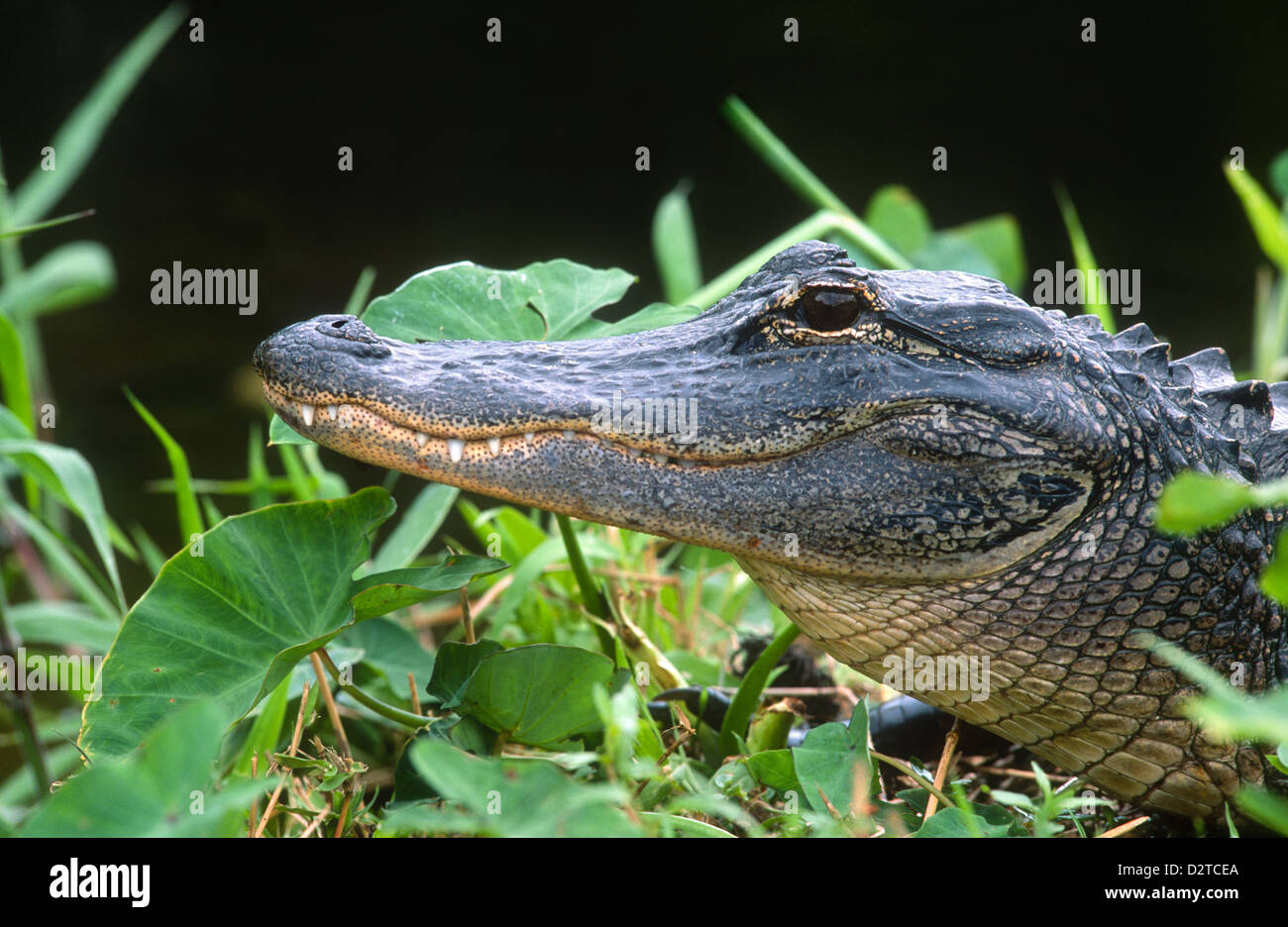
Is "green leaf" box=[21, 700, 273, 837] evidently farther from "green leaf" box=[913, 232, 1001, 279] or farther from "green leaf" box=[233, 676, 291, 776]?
"green leaf" box=[913, 232, 1001, 279]

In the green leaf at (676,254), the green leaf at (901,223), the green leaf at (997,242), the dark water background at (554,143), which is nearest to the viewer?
the green leaf at (676,254)

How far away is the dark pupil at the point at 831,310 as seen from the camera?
182cm

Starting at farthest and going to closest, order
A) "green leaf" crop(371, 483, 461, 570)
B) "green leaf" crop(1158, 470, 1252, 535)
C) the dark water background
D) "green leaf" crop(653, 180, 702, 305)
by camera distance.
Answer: the dark water background → "green leaf" crop(653, 180, 702, 305) → "green leaf" crop(371, 483, 461, 570) → "green leaf" crop(1158, 470, 1252, 535)

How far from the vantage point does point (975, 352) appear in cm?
179

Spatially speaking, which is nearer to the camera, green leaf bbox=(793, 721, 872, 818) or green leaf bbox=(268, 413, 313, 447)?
green leaf bbox=(793, 721, 872, 818)

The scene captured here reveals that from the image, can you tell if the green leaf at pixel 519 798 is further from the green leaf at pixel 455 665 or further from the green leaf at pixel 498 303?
the green leaf at pixel 498 303

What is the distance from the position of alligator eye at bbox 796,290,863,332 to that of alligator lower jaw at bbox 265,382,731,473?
1.51ft

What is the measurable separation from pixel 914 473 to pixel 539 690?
0.72 meters

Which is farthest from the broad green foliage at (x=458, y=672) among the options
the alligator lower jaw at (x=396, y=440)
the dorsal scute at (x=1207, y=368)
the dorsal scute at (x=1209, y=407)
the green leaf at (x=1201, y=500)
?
the dorsal scute at (x=1207, y=368)

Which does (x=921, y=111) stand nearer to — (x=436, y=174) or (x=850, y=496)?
(x=436, y=174)

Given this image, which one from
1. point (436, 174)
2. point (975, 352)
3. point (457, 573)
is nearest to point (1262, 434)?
point (975, 352)

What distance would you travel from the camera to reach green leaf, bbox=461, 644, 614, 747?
1724mm

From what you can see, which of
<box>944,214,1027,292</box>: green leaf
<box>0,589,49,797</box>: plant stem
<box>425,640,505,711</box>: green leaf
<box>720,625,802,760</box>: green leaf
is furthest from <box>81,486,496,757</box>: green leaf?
<box>944,214,1027,292</box>: green leaf
